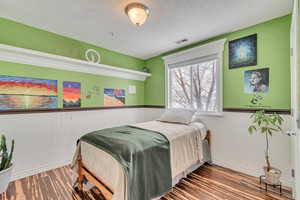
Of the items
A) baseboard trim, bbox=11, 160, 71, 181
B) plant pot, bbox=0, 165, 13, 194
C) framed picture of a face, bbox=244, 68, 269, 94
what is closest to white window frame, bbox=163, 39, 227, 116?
framed picture of a face, bbox=244, 68, 269, 94

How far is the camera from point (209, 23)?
7.16ft

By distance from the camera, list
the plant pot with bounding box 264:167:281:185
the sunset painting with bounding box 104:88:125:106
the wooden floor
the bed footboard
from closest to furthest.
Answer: the bed footboard < the wooden floor < the plant pot with bounding box 264:167:281:185 < the sunset painting with bounding box 104:88:125:106

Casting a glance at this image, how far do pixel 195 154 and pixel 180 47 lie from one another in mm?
2413

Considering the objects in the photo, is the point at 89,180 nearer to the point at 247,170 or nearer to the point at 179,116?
the point at 179,116

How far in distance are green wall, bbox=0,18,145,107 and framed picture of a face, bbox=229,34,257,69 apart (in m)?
2.51

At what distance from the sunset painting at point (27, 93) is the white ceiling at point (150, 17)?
0.97 m

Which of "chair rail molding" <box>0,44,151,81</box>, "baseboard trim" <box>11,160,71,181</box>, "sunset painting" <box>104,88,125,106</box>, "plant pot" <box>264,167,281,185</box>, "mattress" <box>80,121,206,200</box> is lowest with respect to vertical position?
"baseboard trim" <box>11,160,71,181</box>

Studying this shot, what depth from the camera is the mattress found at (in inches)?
49.0

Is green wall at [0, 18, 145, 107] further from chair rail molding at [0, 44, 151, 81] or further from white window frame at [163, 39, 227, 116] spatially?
white window frame at [163, 39, 227, 116]

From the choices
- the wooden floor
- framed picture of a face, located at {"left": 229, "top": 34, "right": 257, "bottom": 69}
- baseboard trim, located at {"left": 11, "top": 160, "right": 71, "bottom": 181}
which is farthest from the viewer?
framed picture of a face, located at {"left": 229, "top": 34, "right": 257, "bottom": 69}

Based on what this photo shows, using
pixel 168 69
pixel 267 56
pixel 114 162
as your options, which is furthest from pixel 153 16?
pixel 114 162

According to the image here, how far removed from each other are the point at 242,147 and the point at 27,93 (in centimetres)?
382

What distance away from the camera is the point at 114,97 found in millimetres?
3389

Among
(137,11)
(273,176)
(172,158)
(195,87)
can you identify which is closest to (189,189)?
(172,158)
